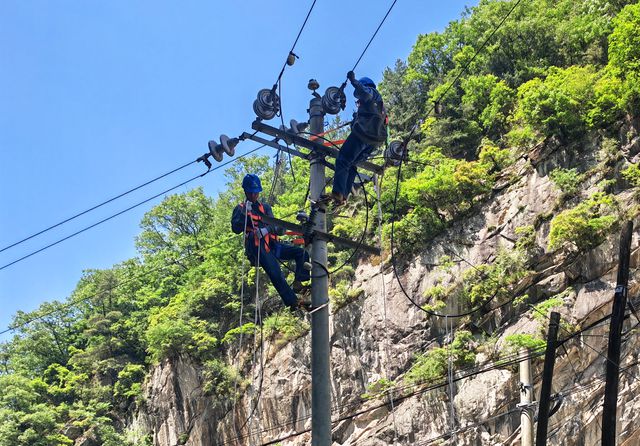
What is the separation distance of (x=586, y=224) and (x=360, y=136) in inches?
601

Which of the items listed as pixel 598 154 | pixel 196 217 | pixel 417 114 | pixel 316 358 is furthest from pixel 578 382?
pixel 196 217

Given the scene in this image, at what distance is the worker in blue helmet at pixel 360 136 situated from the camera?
9.77 m

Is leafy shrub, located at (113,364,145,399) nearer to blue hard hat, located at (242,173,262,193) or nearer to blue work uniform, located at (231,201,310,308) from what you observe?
blue hard hat, located at (242,173,262,193)

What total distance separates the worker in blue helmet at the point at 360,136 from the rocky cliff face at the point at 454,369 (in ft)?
32.7

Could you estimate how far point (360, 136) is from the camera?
32.7ft

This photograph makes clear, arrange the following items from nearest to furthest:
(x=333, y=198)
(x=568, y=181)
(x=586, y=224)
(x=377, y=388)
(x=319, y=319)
Result: (x=319, y=319), (x=333, y=198), (x=586, y=224), (x=377, y=388), (x=568, y=181)

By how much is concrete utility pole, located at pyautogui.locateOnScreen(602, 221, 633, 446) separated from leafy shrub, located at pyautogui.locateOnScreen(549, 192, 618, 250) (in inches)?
490

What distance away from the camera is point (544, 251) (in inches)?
976

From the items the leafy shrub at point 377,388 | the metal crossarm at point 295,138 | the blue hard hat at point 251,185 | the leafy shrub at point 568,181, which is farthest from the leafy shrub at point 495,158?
the metal crossarm at point 295,138

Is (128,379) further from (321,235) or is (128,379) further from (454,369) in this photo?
(321,235)

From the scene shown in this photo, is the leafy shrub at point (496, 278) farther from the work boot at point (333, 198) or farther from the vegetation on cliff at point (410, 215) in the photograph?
the work boot at point (333, 198)

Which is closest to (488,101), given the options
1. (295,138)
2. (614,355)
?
(614,355)

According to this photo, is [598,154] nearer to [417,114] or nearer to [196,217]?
[417,114]

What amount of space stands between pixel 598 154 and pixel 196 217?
1170 inches
